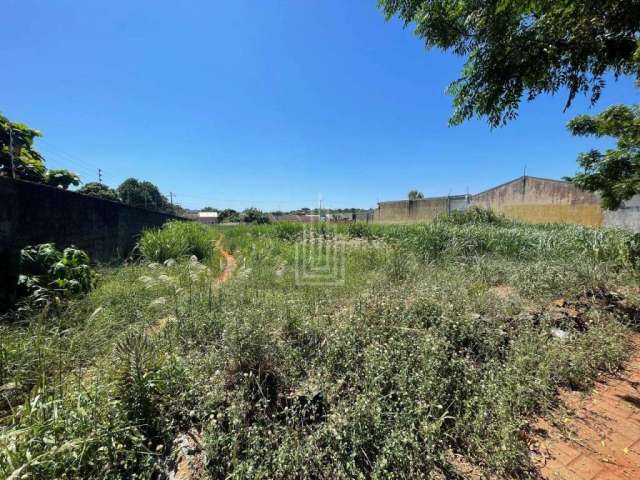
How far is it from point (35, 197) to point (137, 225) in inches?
179

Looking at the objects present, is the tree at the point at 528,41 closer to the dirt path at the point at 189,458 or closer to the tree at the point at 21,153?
the dirt path at the point at 189,458

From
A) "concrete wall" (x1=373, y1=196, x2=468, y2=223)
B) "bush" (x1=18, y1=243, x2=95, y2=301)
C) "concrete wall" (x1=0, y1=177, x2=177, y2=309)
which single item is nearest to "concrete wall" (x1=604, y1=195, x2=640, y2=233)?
"concrete wall" (x1=373, y1=196, x2=468, y2=223)

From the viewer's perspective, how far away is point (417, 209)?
18.5 meters

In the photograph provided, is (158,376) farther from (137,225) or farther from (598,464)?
(137,225)

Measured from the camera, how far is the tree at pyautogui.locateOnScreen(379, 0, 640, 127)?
1974 millimetres

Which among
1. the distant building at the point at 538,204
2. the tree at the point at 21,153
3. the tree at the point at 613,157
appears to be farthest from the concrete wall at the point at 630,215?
the tree at the point at 21,153

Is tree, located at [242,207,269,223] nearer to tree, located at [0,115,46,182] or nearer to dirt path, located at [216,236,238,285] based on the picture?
dirt path, located at [216,236,238,285]

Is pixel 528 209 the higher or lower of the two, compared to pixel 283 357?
higher

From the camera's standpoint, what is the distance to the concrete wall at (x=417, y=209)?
1641 cm

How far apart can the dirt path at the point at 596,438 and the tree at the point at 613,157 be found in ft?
9.84

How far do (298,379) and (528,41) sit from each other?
3.49m

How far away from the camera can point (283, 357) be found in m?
1.99

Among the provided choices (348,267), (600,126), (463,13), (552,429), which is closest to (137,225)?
(348,267)

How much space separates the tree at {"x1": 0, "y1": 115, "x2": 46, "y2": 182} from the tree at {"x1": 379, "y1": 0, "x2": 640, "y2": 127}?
680cm
